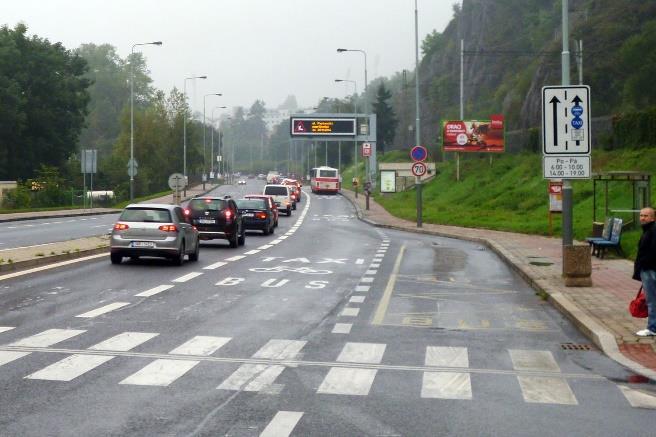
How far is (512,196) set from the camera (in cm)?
5388

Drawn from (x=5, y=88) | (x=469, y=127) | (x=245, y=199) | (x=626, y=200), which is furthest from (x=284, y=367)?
(x=5, y=88)

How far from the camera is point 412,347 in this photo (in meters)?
11.5

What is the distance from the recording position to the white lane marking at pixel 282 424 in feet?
23.3

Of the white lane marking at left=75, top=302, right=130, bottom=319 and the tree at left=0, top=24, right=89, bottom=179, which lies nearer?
the white lane marking at left=75, top=302, right=130, bottom=319

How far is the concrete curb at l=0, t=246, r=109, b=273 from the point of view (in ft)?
66.5

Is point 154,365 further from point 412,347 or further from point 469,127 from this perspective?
point 469,127

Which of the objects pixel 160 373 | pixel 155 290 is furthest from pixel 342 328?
pixel 155 290

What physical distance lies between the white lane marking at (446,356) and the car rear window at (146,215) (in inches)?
499

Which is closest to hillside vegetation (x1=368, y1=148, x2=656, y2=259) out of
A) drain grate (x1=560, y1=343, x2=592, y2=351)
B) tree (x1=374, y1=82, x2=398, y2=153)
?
drain grate (x1=560, y1=343, x2=592, y2=351)

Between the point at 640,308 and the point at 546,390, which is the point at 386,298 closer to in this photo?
the point at 640,308

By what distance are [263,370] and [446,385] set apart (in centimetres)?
178

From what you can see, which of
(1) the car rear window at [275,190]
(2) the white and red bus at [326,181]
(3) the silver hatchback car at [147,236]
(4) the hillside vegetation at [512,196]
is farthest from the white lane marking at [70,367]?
(2) the white and red bus at [326,181]

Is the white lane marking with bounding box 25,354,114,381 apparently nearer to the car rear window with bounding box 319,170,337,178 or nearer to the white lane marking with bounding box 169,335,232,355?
the white lane marking with bounding box 169,335,232,355

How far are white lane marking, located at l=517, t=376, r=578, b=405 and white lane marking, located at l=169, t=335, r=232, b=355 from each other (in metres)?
3.37
